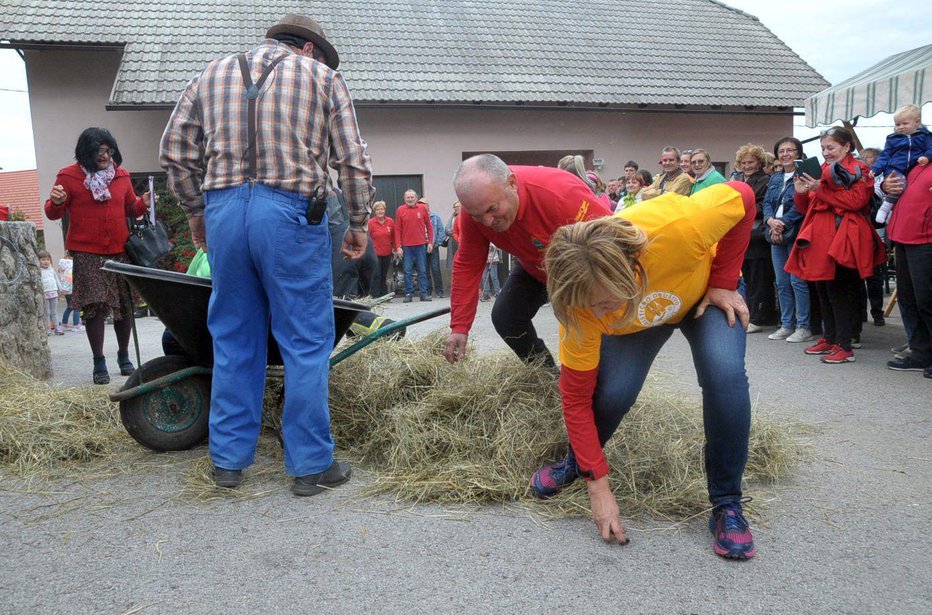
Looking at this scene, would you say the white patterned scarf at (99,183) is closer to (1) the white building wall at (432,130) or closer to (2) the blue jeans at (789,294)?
(2) the blue jeans at (789,294)

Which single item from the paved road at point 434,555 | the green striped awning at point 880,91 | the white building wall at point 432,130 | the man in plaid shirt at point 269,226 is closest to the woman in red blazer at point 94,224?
the paved road at point 434,555

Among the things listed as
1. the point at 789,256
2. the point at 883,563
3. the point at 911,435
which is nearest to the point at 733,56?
the point at 789,256

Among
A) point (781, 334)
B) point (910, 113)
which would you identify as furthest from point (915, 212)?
point (781, 334)

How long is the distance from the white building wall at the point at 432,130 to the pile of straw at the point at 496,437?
36.9 feet

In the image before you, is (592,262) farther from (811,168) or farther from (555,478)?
(811,168)

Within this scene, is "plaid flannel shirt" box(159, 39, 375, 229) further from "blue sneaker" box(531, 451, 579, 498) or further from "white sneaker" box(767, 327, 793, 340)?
Answer: "white sneaker" box(767, 327, 793, 340)

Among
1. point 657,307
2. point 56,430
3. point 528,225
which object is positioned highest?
point 528,225

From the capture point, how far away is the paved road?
228cm

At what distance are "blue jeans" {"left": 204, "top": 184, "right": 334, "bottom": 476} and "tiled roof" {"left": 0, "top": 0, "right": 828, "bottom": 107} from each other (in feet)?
36.9

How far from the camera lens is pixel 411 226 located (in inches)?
526

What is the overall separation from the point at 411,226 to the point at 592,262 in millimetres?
11381

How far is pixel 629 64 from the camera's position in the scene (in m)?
16.5

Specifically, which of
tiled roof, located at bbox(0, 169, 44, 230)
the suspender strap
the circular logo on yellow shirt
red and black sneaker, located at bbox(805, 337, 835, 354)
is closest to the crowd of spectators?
red and black sneaker, located at bbox(805, 337, 835, 354)

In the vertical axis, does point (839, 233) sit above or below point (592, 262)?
below
